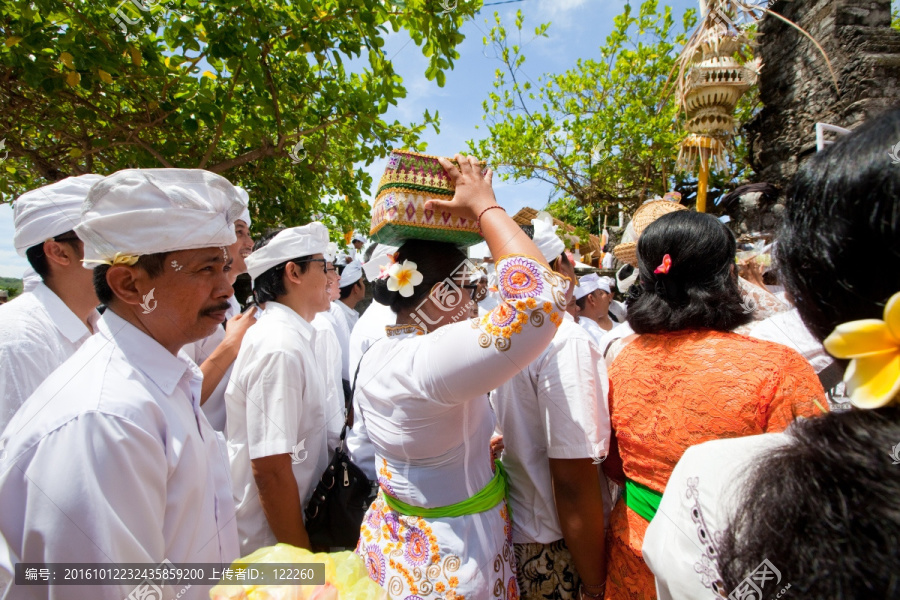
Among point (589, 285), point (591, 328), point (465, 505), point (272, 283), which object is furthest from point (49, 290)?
point (589, 285)

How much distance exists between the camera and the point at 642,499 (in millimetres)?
1614

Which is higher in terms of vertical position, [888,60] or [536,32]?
[536,32]

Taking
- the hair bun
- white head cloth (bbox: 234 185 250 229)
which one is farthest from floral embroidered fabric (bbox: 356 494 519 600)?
white head cloth (bbox: 234 185 250 229)

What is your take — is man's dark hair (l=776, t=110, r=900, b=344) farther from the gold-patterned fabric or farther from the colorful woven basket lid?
the gold-patterned fabric

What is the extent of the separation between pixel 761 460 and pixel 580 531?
3.82 ft

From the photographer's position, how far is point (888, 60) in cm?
391

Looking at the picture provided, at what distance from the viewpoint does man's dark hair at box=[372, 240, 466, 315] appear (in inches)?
65.3

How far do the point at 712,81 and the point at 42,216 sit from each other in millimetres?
4646

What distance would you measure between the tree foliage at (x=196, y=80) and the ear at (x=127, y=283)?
97.6 inches

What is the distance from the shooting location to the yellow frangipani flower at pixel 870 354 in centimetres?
56

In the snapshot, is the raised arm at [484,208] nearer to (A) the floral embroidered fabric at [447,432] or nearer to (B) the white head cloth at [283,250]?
(A) the floral embroidered fabric at [447,432]

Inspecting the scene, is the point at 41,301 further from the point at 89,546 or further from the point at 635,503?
the point at 635,503

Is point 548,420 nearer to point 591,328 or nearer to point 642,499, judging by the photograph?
point 642,499

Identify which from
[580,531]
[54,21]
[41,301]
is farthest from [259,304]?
[54,21]
